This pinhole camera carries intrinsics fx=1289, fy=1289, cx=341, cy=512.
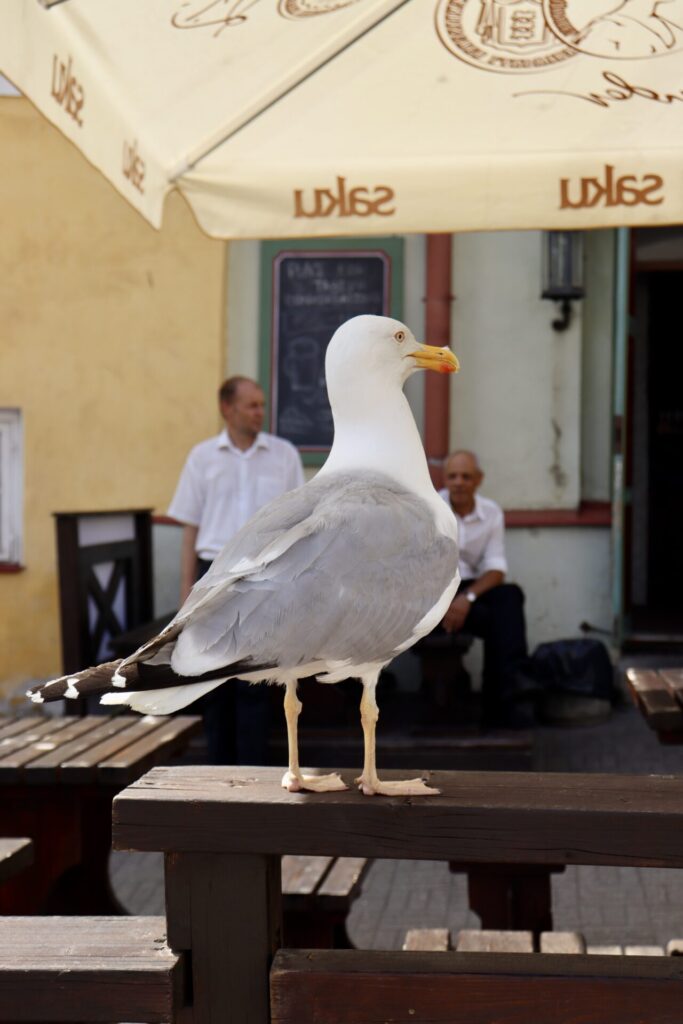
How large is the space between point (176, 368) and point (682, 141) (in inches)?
177

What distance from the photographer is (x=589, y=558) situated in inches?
289

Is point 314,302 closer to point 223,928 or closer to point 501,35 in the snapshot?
point 501,35

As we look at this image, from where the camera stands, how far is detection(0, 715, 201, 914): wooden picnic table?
3314 mm

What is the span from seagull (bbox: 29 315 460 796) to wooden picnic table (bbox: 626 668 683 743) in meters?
1.75

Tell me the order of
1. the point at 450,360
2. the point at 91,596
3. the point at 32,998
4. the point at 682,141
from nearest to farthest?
the point at 32,998
the point at 450,360
the point at 682,141
the point at 91,596

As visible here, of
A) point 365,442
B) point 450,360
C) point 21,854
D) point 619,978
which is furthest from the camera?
point 21,854

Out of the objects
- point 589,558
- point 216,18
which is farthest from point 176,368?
point 216,18

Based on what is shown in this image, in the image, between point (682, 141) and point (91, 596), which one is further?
point (91, 596)

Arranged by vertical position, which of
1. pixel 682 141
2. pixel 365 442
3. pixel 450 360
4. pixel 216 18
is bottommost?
pixel 365 442

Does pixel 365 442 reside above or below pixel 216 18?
below

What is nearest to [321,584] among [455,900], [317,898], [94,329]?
[317,898]

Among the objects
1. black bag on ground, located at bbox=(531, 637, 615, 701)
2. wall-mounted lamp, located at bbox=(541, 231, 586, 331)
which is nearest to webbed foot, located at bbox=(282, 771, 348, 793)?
black bag on ground, located at bbox=(531, 637, 615, 701)

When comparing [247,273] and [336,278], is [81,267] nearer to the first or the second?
[247,273]

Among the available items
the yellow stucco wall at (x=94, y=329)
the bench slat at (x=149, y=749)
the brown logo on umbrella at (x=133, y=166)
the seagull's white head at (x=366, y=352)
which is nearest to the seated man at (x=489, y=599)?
the yellow stucco wall at (x=94, y=329)
